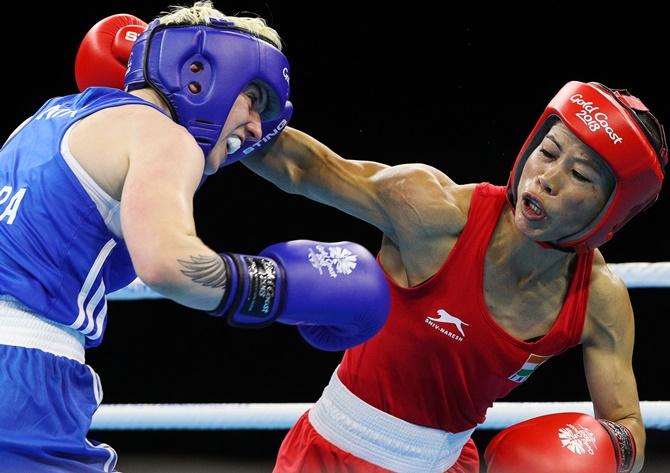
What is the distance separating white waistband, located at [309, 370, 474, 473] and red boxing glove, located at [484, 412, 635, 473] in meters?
0.13

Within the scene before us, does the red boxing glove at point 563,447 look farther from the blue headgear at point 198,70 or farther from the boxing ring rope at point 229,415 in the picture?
the blue headgear at point 198,70

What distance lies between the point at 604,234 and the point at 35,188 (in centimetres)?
130

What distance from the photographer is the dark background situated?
3.67 meters

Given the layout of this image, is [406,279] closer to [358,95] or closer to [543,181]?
[543,181]

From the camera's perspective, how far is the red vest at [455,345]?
7.12 feet

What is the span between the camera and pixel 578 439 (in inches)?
82.0

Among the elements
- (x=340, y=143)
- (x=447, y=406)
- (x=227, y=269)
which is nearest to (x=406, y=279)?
(x=447, y=406)

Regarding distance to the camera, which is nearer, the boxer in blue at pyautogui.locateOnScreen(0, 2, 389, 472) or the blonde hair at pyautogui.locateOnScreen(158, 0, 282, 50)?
the boxer in blue at pyautogui.locateOnScreen(0, 2, 389, 472)

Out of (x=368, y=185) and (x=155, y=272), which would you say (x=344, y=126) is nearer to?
(x=368, y=185)

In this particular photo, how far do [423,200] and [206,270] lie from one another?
872mm

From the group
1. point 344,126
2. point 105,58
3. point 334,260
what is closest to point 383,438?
point 334,260

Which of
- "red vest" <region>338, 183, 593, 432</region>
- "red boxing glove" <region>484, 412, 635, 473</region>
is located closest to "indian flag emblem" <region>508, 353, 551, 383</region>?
"red vest" <region>338, 183, 593, 432</region>

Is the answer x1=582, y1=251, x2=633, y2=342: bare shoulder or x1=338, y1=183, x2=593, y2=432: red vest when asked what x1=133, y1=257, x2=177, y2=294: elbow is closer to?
x1=338, y1=183, x2=593, y2=432: red vest

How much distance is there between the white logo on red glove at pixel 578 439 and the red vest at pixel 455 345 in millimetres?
191
